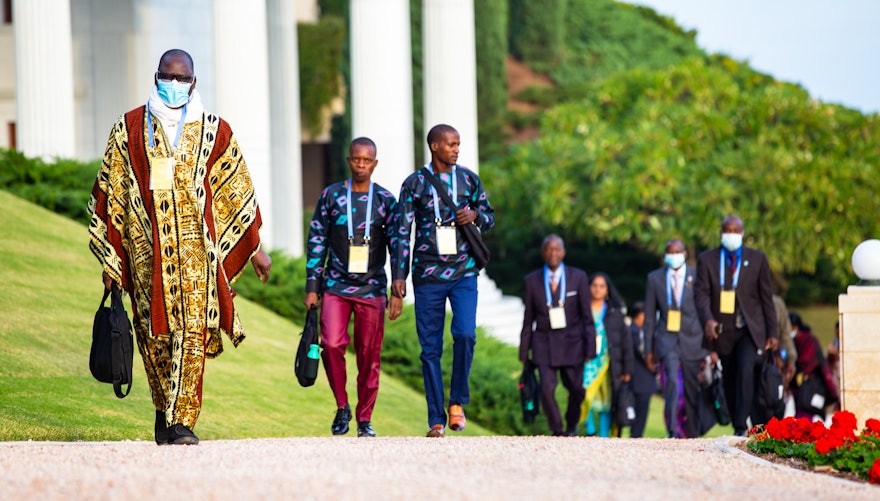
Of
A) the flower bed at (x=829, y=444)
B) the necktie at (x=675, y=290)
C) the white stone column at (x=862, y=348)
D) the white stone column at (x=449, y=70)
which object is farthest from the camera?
the white stone column at (x=449, y=70)

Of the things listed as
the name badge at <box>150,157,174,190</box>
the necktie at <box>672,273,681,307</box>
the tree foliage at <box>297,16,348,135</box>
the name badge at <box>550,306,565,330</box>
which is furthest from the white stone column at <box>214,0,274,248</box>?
the tree foliage at <box>297,16,348,135</box>

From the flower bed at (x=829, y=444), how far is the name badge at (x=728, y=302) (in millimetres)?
3333

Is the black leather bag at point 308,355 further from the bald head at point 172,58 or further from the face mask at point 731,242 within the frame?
the face mask at point 731,242

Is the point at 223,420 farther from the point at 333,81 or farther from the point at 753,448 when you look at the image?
the point at 333,81

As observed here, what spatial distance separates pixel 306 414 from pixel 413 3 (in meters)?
30.0

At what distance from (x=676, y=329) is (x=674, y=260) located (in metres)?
0.73

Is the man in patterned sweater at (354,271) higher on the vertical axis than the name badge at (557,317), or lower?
higher

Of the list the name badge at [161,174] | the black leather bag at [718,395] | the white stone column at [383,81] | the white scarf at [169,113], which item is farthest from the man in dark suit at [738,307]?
the white stone column at [383,81]

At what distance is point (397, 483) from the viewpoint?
6.95 meters

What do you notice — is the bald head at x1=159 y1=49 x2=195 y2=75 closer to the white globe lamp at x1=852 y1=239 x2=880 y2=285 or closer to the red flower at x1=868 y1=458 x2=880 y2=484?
the red flower at x1=868 y1=458 x2=880 y2=484

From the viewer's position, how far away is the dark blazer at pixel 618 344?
14992 mm

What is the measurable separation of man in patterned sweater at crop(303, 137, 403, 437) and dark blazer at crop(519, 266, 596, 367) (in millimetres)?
2955

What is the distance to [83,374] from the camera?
1268 centimetres

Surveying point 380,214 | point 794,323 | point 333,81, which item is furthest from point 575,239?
point 380,214
